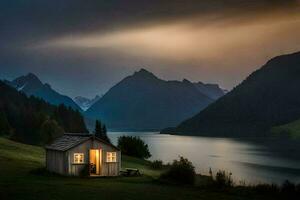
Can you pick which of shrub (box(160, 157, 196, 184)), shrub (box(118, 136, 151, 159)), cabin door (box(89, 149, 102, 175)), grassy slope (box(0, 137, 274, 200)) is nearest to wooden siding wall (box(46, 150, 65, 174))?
cabin door (box(89, 149, 102, 175))

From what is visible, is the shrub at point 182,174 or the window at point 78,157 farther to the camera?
the window at point 78,157

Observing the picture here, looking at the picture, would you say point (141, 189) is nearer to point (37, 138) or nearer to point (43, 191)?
point (43, 191)

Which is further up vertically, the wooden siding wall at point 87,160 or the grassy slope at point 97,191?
the wooden siding wall at point 87,160

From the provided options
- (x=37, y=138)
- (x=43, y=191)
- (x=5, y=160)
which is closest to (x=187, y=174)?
(x=43, y=191)

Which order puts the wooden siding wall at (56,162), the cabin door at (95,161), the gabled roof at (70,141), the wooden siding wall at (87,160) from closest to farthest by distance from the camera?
the wooden siding wall at (87,160) → the wooden siding wall at (56,162) → the gabled roof at (70,141) → the cabin door at (95,161)

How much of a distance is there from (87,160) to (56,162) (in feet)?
11.6

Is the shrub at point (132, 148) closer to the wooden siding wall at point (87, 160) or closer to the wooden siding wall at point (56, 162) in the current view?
the wooden siding wall at point (56, 162)

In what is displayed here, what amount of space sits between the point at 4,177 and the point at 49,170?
9926 millimetres

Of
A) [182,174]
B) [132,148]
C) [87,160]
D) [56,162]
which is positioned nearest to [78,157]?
[87,160]

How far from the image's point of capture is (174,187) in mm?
43094

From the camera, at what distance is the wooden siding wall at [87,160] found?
52.0 metres

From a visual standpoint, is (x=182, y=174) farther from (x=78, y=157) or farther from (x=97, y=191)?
(x=97, y=191)

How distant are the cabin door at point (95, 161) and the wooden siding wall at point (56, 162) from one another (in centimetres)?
320

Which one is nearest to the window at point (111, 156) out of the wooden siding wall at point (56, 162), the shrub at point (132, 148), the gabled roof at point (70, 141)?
the gabled roof at point (70, 141)
